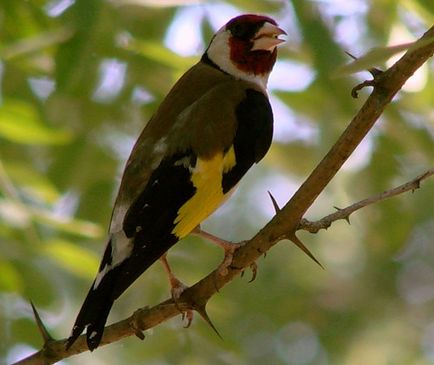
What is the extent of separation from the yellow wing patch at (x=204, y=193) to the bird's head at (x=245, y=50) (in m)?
0.70

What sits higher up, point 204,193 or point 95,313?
point 204,193

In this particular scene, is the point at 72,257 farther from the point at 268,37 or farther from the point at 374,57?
the point at 374,57

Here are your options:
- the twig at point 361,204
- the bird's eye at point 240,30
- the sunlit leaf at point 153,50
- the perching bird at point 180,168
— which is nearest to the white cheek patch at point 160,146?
the perching bird at point 180,168

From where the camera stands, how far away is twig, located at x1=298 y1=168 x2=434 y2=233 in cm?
185

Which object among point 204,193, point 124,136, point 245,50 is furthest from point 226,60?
point 204,193

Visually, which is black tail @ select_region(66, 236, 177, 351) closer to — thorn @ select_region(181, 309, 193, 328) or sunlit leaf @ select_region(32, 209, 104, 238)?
sunlit leaf @ select_region(32, 209, 104, 238)

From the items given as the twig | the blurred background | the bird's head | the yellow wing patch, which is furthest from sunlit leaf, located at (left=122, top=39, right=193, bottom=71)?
the twig

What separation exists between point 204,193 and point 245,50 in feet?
3.47

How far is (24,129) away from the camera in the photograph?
2596mm

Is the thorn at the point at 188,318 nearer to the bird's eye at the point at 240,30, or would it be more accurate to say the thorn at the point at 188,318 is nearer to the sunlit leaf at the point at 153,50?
the sunlit leaf at the point at 153,50

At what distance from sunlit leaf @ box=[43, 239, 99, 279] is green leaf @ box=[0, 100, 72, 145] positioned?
28 centimetres

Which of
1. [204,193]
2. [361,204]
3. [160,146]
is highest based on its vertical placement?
[160,146]

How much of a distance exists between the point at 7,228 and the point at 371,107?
124cm

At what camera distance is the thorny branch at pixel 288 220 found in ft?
5.89
